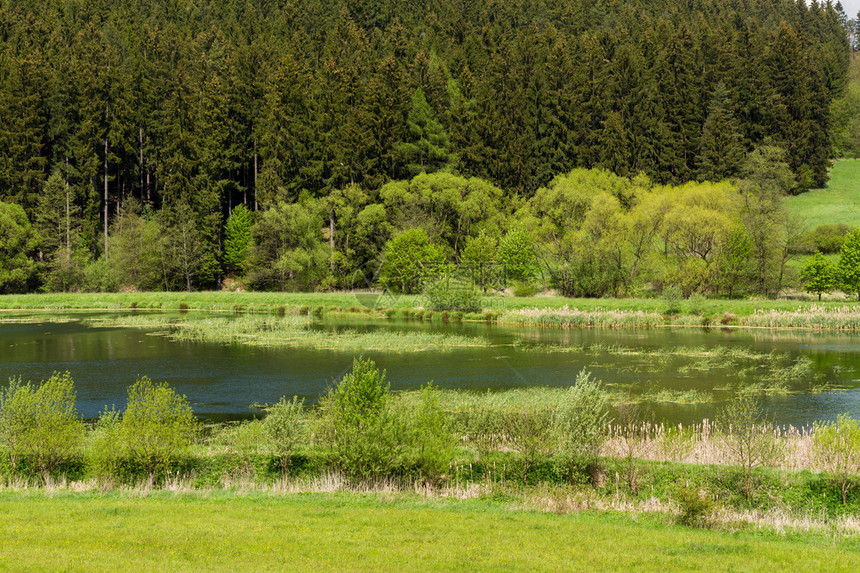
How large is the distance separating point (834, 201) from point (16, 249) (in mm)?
101103

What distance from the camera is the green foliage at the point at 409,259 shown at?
78750mm

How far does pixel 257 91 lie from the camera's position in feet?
320

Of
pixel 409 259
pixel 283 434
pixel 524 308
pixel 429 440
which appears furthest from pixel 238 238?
pixel 429 440

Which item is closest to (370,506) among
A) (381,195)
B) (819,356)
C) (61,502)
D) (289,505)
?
(289,505)

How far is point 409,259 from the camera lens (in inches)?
3118

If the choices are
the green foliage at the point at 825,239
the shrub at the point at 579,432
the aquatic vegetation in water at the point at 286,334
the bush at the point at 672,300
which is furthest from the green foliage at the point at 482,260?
the shrub at the point at 579,432

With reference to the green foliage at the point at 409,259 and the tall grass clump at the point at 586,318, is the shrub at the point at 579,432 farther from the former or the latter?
the green foliage at the point at 409,259

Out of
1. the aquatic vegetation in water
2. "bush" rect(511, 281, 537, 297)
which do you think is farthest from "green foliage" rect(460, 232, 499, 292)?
the aquatic vegetation in water

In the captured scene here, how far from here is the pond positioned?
105 feet

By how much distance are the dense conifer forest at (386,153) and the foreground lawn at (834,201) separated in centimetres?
253

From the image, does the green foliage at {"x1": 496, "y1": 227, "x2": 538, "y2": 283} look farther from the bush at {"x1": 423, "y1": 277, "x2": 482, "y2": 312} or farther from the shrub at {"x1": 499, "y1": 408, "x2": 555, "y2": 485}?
the shrub at {"x1": 499, "y1": 408, "x2": 555, "y2": 485}

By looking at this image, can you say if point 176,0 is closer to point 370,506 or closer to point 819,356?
point 819,356

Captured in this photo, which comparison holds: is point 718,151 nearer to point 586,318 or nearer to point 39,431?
point 586,318

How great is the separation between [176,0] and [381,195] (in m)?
63.6
